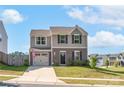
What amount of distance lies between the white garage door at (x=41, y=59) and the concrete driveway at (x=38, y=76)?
2.00 m

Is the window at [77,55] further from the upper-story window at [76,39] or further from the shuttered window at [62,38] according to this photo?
the shuttered window at [62,38]

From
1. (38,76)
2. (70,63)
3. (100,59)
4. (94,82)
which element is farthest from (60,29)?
(94,82)

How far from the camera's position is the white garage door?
87.4ft

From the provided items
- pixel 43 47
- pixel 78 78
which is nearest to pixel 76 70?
pixel 78 78

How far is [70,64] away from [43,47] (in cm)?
482

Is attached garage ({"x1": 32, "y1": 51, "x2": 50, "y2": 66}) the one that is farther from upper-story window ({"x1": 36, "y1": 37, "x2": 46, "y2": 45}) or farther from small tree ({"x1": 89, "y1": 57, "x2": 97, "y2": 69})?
small tree ({"x1": 89, "y1": 57, "x2": 97, "y2": 69})

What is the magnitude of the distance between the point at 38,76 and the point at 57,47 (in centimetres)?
657

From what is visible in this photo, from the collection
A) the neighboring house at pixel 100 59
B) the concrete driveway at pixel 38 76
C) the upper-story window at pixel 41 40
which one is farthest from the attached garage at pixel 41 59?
the neighboring house at pixel 100 59

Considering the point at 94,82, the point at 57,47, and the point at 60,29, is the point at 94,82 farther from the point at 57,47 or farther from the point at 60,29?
the point at 57,47

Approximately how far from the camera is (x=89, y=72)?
2377 cm

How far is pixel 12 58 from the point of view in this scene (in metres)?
24.3

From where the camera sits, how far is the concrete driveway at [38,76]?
73.3ft
